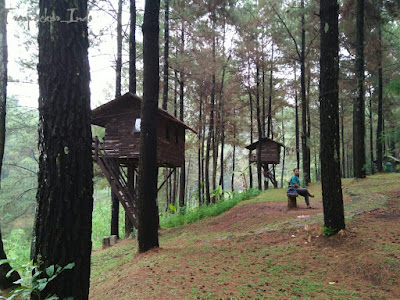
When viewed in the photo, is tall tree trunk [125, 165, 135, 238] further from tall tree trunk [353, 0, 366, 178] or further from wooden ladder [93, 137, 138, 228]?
tall tree trunk [353, 0, 366, 178]

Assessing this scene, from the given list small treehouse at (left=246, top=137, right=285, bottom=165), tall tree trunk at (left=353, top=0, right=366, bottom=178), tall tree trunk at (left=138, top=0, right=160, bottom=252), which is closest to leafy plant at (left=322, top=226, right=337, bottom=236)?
tall tree trunk at (left=138, top=0, right=160, bottom=252)

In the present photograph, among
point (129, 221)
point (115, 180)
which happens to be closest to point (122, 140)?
point (115, 180)

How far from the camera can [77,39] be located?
3.07 meters

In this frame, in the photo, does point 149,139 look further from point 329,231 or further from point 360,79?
point 360,79

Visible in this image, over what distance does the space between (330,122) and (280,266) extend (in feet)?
11.7

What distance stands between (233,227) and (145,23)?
7.35 meters

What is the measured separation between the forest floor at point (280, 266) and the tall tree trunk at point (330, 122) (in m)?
0.60

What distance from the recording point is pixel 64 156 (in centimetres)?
286

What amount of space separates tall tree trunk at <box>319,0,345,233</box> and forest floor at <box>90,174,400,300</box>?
1.98 ft

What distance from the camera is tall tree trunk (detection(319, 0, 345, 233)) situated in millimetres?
6281

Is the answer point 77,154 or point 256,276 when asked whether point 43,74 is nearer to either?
point 77,154

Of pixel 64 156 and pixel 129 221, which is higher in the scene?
pixel 64 156

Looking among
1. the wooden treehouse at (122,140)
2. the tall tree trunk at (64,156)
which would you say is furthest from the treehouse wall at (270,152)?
the tall tree trunk at (64,156)

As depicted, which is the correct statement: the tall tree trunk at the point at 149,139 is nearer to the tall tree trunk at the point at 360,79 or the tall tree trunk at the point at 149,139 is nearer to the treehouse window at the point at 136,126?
the treehouse window at the point at 136,126
